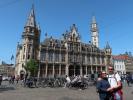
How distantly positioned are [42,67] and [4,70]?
88.5 meters

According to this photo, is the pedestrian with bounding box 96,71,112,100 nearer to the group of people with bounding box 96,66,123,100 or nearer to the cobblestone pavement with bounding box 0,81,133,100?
the group of people with bounding box 96,66,123,100

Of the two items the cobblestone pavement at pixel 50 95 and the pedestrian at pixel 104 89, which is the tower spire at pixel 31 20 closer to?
the cobblestone pavement at pixel 50 95

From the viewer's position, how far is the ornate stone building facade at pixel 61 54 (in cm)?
6244

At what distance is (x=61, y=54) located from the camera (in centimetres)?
6731

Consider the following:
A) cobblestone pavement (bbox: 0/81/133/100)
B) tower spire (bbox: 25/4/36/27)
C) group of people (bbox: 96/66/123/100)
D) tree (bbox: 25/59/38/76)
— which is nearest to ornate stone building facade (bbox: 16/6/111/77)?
tower spire (bbox: 25/4/36/27)

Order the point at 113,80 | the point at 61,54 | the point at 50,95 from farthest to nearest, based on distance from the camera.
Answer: the point at 61,54
the point at 50,95
the point at 113,80

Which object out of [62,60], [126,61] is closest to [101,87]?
[62,60]

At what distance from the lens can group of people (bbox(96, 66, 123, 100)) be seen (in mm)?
6930

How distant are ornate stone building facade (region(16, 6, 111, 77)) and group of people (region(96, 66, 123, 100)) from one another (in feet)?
178

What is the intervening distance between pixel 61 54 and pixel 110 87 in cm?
6025

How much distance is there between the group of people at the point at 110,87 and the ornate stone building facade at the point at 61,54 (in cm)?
5435

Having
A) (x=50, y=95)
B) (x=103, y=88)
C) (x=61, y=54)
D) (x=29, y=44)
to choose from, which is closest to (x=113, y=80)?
(x=103, y=88)

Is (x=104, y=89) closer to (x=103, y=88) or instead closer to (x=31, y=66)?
(x=103, y=88)

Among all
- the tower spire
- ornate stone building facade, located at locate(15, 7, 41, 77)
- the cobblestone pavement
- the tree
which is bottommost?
the cobblestone pavement
